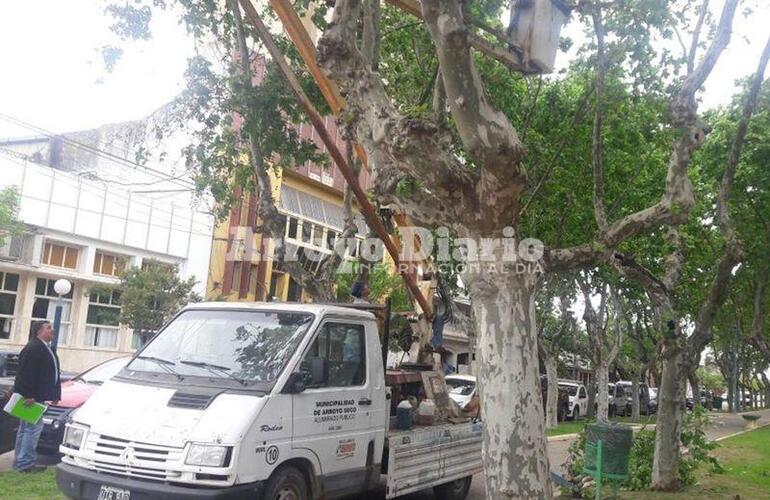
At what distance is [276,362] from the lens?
20.5 feet

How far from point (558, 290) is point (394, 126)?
1647 centimetres

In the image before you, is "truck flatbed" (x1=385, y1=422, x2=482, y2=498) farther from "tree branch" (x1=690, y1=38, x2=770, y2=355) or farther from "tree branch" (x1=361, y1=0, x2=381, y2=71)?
"tree branch" (x1=361, y1=0, x2=381, y2=71)

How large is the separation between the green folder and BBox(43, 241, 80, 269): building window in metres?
17.9

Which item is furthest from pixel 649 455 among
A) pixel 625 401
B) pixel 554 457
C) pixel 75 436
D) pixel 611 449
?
pixel 625 401

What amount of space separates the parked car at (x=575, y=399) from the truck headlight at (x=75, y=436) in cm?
2610

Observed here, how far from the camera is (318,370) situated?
6293mm

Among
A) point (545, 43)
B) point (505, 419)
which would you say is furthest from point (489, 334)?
point (545, 43)

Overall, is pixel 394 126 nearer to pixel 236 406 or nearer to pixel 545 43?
pixel 545 43

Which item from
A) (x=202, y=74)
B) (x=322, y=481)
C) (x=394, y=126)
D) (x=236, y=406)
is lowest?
(x=322, y=481)

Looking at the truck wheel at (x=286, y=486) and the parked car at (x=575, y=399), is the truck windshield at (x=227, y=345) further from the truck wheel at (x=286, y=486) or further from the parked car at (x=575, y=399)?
the parked car at (x=575, y=399)

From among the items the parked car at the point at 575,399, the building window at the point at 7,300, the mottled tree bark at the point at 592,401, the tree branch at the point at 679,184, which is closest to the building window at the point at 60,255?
the building window at the point at 7,300

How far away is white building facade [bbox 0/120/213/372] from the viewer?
23.3 metres

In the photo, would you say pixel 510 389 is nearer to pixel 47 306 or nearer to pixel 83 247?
pixel 83 247

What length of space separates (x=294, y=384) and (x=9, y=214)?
16609mm
